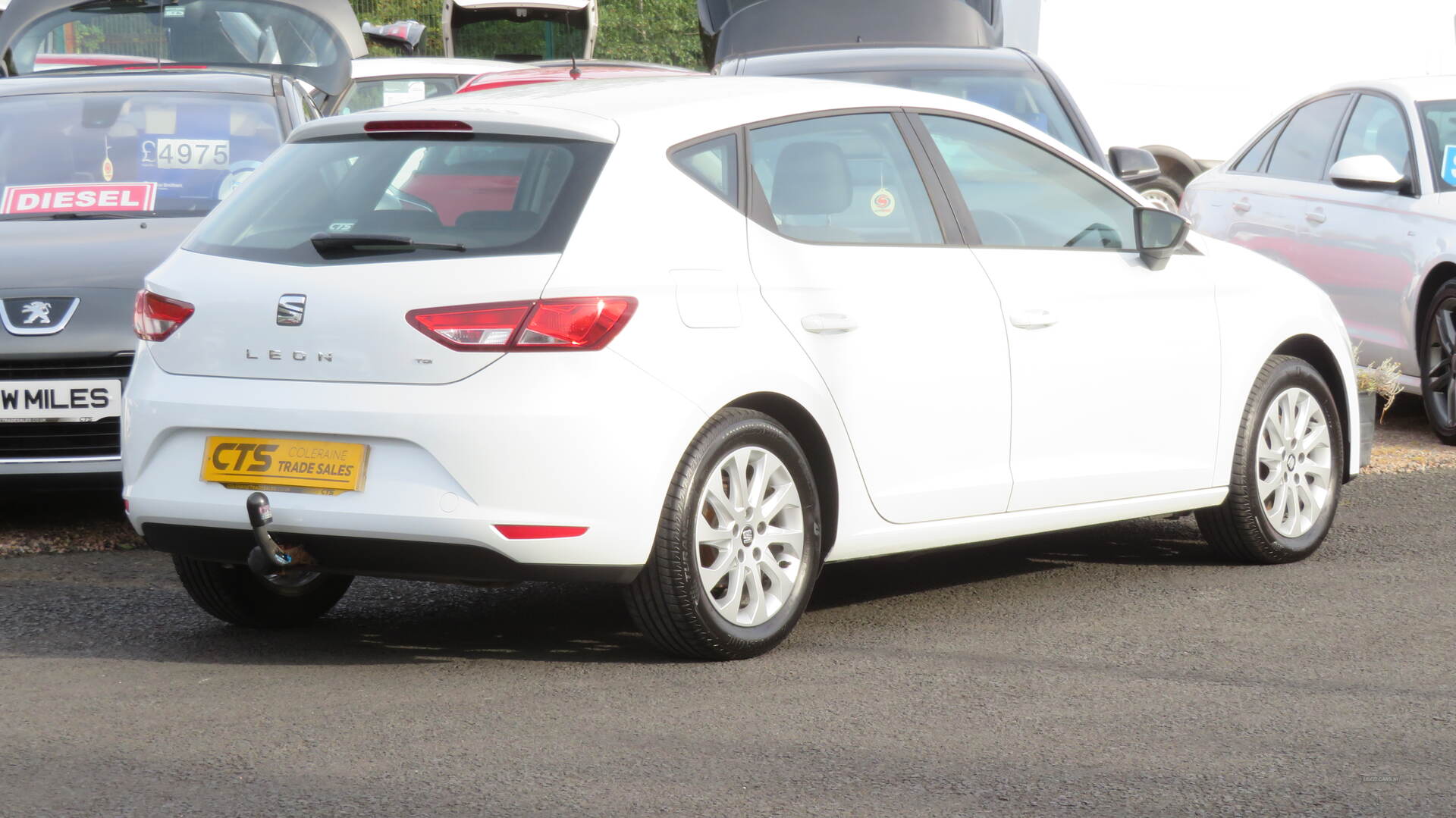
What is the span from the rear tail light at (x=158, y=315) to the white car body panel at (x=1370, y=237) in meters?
6.20

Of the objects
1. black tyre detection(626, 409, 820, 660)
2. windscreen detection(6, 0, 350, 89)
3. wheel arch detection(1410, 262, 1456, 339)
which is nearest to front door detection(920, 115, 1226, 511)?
black tyre detection(626, 409, 820, 660)

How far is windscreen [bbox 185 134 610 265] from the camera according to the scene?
5109 mm

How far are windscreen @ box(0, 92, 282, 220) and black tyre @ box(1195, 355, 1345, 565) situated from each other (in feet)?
13.8

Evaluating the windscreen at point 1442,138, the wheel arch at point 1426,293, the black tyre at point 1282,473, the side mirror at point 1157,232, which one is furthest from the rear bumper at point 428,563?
the windscreen at point 1442,138

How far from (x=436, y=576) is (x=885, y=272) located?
1.58 metres

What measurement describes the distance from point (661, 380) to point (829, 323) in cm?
65

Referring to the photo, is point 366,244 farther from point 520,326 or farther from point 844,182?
point 844,182

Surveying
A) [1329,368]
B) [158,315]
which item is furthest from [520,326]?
[1329,368]

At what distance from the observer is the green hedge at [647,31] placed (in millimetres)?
27438

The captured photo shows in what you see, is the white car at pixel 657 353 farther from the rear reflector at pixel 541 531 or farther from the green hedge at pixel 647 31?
the green hedge at pixel 647 31

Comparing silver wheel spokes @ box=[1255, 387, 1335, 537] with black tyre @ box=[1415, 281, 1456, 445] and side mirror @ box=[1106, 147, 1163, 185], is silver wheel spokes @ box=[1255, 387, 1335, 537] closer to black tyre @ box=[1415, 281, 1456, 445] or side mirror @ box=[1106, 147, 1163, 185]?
side mirror @ box=[1106, 147, 1163, 185]

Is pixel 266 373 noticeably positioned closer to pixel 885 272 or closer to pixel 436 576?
pixel 436 576

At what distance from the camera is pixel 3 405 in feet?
23.2

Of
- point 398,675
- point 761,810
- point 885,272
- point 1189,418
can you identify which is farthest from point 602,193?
point 1189,418
